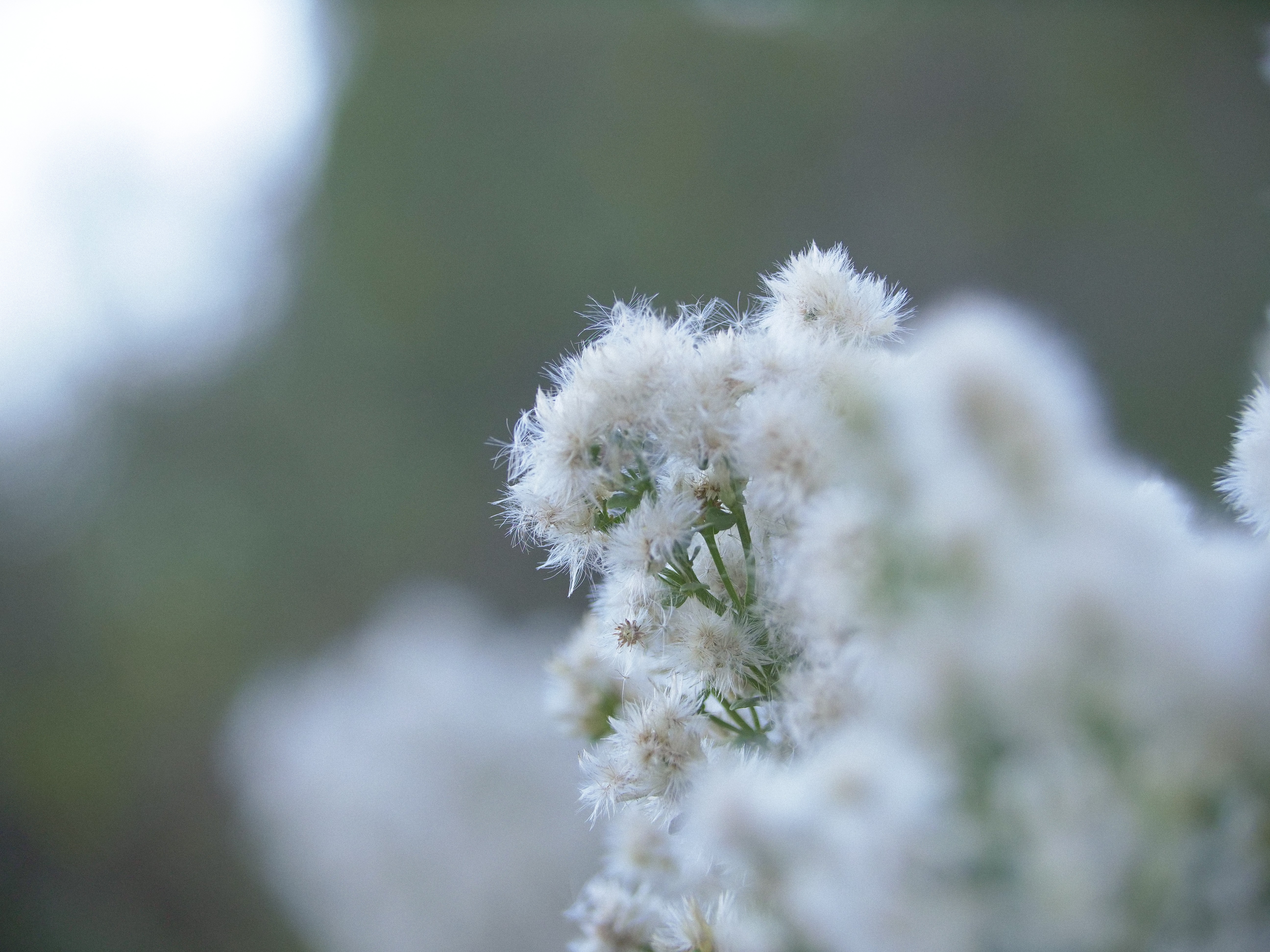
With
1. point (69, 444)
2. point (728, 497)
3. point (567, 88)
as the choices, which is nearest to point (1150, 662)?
point (728, 497)

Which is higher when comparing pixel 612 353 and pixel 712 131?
pixel 712 131

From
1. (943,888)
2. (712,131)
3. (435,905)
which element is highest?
(712,131)

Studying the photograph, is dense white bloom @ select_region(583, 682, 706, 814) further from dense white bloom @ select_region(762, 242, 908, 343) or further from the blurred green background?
the blurred green background

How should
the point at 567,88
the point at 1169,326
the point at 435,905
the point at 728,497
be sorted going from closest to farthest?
the point at 728,497, the point at 435,905, the point at 1169,326, the point at 567,88

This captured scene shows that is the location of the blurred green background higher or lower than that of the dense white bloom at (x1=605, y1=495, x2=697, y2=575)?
higher

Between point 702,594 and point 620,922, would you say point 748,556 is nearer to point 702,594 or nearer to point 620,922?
point 702,594

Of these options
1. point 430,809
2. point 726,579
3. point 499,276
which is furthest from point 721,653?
point 499,276

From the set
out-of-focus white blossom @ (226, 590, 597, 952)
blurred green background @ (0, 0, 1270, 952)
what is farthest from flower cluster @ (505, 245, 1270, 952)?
blurred green background @ (0, 0, 1270, 952)

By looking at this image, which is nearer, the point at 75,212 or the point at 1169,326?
the point at 1169,326

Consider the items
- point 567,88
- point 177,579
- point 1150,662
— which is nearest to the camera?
point 1150,662

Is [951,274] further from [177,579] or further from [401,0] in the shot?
[177,579]
